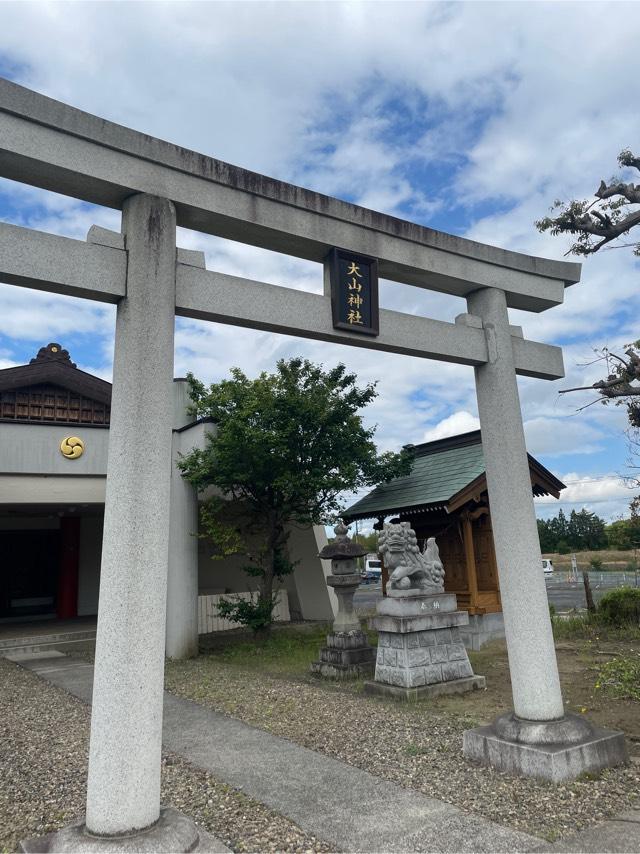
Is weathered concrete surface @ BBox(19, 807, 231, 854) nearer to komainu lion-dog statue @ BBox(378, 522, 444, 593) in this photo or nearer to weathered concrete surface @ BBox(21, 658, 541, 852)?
weathered concrete surface @ BBox(21, 658, 541, 852)

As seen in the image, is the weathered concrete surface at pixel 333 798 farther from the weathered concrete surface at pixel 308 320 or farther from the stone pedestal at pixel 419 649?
the weathered concrete surface at pixel 308 320

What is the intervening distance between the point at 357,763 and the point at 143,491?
321cm

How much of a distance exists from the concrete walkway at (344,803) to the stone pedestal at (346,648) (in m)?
3.64

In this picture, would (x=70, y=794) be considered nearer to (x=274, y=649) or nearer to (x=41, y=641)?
(x=274, y=649)

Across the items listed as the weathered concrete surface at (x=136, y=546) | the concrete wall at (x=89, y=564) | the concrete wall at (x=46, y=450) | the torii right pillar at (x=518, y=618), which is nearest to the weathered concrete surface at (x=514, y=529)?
the torii right pillar at (x=518, y=618)

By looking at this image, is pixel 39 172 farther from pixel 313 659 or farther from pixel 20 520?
pixel 20 520

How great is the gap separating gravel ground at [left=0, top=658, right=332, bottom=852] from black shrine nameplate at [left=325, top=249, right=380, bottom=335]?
11.6 feet

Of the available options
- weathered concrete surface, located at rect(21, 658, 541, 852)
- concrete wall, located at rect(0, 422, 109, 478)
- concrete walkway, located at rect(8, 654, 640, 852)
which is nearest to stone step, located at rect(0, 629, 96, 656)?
concrete wall, located at rect(0, 422, 109, 478)

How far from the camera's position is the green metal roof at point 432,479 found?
39.8ft

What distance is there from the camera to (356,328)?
4.75 m

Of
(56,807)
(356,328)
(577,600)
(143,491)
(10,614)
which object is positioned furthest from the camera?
(577,600)

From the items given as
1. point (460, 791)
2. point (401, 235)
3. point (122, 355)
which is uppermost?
point (401, 235)

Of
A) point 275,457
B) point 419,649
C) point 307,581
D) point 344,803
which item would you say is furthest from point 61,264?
point 307,581

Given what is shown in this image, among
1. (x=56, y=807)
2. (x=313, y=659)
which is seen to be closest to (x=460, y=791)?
(x=56, y=807)
